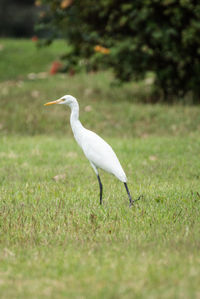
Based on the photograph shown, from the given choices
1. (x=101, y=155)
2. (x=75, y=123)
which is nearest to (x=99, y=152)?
(x=101, y=155)

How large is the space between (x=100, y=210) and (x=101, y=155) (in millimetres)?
590

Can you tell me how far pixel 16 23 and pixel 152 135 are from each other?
23.9 m

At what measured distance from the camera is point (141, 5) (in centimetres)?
1298

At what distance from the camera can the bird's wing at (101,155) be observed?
5.08 meters

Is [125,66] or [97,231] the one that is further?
[125,66]

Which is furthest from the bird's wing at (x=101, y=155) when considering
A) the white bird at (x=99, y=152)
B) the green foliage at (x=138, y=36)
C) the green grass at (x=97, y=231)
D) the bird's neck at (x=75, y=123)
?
the green foliage at (x=138, y=36)

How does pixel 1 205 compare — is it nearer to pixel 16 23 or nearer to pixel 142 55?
pixel 142 55

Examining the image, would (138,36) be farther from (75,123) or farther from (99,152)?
(99,152)

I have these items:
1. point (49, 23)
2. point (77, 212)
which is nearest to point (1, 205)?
point (77, 212)

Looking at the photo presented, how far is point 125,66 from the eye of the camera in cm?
1340

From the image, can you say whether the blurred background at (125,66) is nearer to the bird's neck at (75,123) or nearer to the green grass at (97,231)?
the green grass at (97,231)

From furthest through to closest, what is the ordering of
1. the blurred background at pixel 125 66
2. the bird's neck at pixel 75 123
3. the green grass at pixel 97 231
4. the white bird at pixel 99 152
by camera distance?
the blurred background at pixel 125 66
the bird's neck at pixel 75 123
the white bird at pixel 99 152
the green grass at pixel 97 231

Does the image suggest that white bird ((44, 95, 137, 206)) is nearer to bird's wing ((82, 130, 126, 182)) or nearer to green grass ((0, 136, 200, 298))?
bird's wing ((82, 130, 126, 182))

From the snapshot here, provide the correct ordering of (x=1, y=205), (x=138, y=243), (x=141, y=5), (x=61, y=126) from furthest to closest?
(x=141, y=5), (x=61, y=126), (x=1, y=205), (x=138, y=243)
